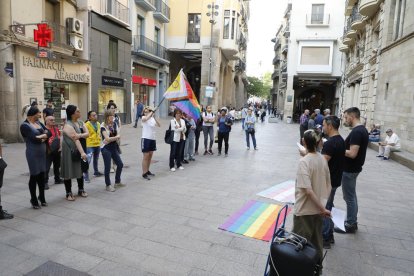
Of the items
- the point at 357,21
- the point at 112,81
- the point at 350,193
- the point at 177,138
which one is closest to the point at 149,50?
the point at 112,81

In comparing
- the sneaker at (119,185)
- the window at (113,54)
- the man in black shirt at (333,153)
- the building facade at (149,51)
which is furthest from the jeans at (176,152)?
the building facade at (149,51)

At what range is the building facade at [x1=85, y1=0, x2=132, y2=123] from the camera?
56.6ft

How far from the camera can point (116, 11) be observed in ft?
61.7

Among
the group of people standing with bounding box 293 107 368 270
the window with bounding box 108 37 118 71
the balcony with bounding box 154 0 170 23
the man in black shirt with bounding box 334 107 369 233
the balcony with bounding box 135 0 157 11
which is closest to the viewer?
the group of people standing with bounding box 293 107 368 270

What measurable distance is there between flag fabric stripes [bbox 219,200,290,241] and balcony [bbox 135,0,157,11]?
19.8 m

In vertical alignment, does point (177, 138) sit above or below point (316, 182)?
below

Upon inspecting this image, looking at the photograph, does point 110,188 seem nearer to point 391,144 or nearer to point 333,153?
point 333,153

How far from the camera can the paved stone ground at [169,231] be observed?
3770 mm

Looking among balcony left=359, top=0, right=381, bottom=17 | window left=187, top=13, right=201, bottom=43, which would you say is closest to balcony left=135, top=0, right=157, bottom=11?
window left=187, top=13, right=201, bottom=43

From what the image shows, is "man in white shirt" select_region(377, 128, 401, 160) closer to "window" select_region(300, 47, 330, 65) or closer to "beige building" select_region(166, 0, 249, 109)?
"beige building" select_region(166, 0, 249, 109)

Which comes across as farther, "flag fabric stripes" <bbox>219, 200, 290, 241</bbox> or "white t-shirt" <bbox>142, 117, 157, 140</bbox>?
"white t-shirt" <bbox>142, 117, 157, 140</bbox>

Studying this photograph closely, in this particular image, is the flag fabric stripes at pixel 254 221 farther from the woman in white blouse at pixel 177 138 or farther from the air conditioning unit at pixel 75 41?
the air conditioning unit at pixel 75 41

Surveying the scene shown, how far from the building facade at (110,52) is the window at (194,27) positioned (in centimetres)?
918

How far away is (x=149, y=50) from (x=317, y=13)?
66.4ft
